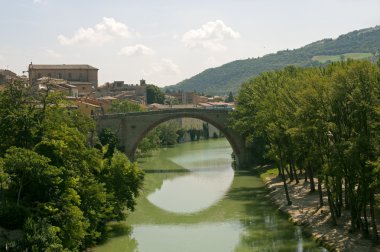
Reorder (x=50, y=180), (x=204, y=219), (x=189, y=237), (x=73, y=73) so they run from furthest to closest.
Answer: (x=73, y=73), (x=204, y=219), (x=189, y=237), (x=50, y=180)

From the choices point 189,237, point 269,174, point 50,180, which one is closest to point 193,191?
point 269,174

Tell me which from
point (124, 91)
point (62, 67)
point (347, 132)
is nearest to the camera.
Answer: point (347, 132)

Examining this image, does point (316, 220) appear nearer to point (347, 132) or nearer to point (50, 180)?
point (347, 132)

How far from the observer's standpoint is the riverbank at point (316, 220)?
2458 cm

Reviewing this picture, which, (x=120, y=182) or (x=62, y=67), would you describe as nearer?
(x=120, y=182)

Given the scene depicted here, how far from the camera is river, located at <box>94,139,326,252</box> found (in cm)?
2822

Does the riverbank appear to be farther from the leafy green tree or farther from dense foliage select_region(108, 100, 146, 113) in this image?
dense foliage select_region(108, 100, 146, 113)

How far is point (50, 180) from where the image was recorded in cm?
2227

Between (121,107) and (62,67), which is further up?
(62,67)

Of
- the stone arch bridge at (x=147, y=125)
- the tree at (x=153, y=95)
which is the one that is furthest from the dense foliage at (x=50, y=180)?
the tree at (x=153, y=95)

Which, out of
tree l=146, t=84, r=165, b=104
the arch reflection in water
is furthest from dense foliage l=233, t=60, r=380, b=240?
tree l=146, t=84, r=165, b=104

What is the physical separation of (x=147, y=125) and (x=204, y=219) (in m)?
27.5

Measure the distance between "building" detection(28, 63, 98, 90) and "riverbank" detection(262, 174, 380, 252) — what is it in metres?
66.3

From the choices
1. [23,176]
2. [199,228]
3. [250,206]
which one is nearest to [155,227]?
[199,228]
